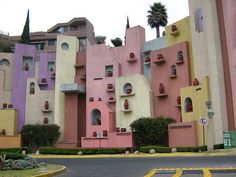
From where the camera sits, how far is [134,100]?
146 feet

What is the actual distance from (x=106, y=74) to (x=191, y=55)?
515 inches

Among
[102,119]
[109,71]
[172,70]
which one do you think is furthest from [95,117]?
[172,70]

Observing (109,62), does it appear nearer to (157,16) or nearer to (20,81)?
(157,16)

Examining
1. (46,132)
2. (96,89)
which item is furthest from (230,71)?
(46,132)

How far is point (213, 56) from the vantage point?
35.9 meters

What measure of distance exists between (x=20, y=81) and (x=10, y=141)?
982cm

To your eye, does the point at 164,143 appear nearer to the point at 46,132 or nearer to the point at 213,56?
the point at 213,56

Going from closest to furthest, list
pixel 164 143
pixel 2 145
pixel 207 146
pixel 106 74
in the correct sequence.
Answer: pixel 207 146 < pixel 164 143 < pixel 2 145 < pixel 106 74

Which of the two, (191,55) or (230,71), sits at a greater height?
(191,55)

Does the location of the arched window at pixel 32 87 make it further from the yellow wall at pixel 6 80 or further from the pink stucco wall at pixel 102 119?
the pink stucco wall at pixel 102 119

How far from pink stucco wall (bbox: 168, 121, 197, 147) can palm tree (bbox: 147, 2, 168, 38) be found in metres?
20.3

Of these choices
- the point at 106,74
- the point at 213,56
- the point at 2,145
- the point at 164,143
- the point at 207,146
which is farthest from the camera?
the point at 106,74

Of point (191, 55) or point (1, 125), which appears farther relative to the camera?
point (1, 125)

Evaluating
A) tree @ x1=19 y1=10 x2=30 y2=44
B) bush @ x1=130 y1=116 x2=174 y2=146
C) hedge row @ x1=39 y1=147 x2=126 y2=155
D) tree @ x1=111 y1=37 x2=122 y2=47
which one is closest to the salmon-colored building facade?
bush @ x1=130 y1=116 x2=174 y2=146
